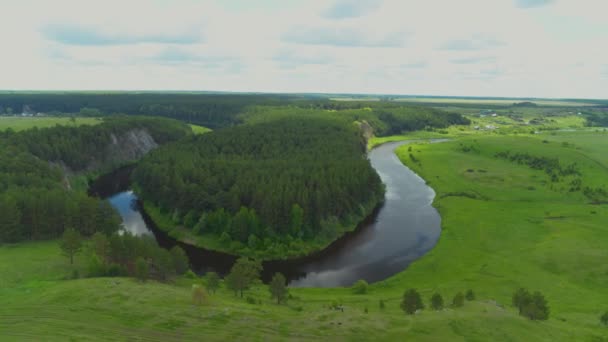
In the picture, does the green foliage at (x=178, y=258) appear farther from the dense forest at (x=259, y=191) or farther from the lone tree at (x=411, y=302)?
the lone tree at (x=411, y=302)

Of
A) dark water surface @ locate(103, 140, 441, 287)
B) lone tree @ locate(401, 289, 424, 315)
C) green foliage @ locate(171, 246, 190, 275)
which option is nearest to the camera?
lone tree @ locate(401, 289, 424, 315)

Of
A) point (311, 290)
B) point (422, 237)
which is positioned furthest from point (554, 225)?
point (311, 290)

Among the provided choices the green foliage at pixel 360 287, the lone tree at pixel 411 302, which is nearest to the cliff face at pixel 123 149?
the green foliage at pixel 360 287

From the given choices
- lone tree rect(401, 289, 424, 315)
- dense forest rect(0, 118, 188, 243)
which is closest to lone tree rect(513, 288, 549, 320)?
lone tree rect(401, 289, 424, 315)

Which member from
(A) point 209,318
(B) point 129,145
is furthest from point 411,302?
(B) point 129,145

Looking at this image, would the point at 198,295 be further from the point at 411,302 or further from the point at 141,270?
the point at 411,302

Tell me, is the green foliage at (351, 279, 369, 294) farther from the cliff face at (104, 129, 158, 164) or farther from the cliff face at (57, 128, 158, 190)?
the cliff face at (104, 129, 158, 164)
